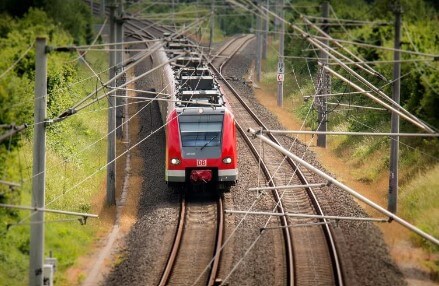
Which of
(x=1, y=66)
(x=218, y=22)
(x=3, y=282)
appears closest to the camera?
(x=3, y=282)

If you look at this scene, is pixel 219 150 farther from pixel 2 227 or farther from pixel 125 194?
pixel 2 227

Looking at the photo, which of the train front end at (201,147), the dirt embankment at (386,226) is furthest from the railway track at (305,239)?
the dirt embankment at (386,226)

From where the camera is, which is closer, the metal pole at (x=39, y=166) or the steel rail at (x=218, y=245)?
the metal pole at (x=39, y=166)

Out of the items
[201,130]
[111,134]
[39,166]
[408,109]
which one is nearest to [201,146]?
[201,130]

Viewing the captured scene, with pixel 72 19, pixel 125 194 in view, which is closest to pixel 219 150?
pixel 125 194

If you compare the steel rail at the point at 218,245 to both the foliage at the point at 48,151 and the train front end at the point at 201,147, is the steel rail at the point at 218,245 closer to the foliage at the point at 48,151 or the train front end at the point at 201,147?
the train front end at the point at 201,147

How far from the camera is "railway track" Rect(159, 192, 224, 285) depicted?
1950cm

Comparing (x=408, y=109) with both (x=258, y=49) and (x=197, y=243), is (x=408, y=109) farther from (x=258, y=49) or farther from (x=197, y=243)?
(x=258, y=49)

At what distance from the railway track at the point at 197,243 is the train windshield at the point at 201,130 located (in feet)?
6.05

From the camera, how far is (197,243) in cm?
2216

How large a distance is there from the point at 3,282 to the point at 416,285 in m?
9.13

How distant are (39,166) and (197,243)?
6840 mm

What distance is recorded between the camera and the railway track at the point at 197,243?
64.0 feet

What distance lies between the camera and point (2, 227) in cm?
2097
